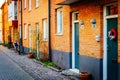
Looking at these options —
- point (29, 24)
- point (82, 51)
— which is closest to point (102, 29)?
point (82, 51)

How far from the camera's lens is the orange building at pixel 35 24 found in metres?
24.8

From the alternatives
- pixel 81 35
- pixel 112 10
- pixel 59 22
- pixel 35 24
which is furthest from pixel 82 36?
pixel 35 24

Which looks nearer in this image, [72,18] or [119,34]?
[119,34]

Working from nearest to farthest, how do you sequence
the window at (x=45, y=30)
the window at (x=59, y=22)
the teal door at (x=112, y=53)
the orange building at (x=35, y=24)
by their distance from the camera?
1. the teal door at (x=112, y=53)
2. the window at (x=59, y=22)
3. the window at (x=45, y=30)
4. the orange building at (x=35, y=24)

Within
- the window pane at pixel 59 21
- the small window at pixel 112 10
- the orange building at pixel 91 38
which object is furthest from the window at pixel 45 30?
the small window at pixel 112 10

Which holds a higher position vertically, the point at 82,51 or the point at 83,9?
the point at 83,9

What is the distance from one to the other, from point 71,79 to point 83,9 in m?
3.00

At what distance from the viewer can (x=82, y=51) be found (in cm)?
1583

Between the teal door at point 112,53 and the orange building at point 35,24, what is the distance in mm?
11111

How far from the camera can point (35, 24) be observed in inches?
1122

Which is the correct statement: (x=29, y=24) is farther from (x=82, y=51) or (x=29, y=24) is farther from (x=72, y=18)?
(x=82, y=51)

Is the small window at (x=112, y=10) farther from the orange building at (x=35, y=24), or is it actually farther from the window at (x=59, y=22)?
the orange building at (x=35, y=24)

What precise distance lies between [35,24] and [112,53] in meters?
16.3

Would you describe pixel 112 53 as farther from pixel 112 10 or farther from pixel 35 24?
pixel 35 24
